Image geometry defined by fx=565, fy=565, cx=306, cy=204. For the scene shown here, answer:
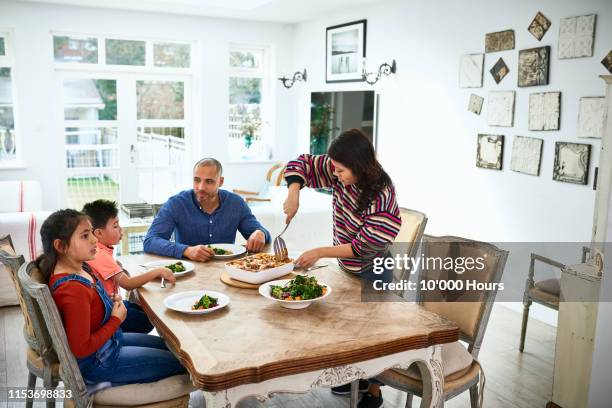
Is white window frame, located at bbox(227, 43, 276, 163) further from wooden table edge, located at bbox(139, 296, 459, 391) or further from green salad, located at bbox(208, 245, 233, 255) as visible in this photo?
wooden table edge, located at bbox(139, 296, 459, 391)

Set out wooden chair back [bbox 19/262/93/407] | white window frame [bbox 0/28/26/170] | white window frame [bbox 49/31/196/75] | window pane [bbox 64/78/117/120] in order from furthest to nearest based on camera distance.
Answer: window pane [bbox 64/78/117/120] < white window frame [bbox 49/31/196/75] < white window frame [bbox 0/28/26/170] < wooden chair back [bbox 19/262/93/407]

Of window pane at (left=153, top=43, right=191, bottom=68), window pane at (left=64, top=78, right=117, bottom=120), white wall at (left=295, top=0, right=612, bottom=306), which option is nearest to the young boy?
white wall at (left=295, top=0, right=612, bottom=306)

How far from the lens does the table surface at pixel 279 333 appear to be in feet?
5.36

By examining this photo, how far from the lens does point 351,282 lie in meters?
2.40

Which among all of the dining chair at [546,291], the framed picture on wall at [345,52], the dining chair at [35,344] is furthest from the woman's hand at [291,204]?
the framed picture on wall at [345,52]

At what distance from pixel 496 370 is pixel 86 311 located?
7.73 ft

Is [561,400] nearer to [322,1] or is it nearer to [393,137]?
[393,137]

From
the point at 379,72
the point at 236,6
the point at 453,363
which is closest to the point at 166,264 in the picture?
the point at 453,363

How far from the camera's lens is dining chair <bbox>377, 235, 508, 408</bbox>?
2133 mm

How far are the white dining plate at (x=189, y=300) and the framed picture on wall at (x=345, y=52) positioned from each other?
444 cm

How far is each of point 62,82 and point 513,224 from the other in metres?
5.23

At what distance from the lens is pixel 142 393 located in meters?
1.90

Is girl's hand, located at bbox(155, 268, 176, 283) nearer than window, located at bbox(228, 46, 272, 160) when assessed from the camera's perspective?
Yes

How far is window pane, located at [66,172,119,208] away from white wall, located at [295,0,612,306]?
3136 millimetres
